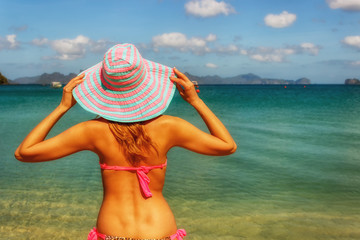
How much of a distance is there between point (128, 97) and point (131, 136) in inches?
7.8

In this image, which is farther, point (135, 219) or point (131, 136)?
point (135, 219)

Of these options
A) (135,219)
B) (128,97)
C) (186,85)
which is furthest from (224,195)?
(128,97)

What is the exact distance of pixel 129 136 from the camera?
1.86 meters

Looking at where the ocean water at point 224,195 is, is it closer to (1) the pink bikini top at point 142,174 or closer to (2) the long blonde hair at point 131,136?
(1) the pink bikini top at point 142,174

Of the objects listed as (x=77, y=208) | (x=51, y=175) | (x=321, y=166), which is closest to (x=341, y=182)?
(x=321, y=166)

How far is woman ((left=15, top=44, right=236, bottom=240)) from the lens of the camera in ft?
6.07

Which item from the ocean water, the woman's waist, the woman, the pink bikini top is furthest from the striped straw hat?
the ocean water

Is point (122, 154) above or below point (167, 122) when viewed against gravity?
below

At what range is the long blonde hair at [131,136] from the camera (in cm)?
185

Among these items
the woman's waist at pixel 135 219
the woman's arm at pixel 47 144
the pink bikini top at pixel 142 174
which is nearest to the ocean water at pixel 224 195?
the woman's waist at pixel 135 219

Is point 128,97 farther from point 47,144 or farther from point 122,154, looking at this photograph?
point 47,144

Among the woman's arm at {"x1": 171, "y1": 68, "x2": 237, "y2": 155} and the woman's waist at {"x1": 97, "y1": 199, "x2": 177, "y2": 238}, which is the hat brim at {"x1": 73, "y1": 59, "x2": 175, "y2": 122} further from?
the woman's waist at {"x1": 97, "y1": 199, "x2": 177, "y2": 238}

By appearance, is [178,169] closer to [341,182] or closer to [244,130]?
[341,182]

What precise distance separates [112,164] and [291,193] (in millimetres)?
5318
